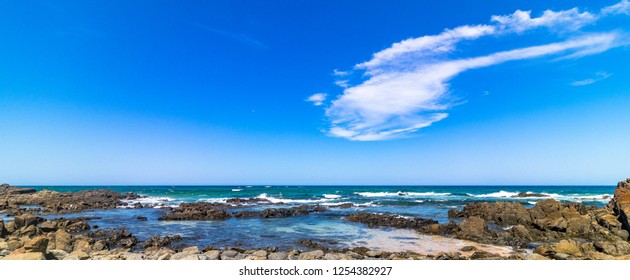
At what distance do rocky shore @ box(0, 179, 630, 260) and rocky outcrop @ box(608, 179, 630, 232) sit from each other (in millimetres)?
41

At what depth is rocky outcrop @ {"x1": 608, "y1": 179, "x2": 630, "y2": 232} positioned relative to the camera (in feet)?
47.5

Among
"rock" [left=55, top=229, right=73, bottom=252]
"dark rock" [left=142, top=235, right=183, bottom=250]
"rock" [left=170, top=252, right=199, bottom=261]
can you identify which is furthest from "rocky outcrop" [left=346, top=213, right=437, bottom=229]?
"rock" [left=55, top=229, right=73, bottom=252]

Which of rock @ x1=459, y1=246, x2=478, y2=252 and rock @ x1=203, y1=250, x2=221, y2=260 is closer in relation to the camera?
rock @ x1=203, y1=250, x2=221, y2=260

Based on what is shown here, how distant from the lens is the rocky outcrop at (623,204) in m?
14.5

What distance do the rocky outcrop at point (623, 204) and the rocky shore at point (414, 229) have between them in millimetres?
41

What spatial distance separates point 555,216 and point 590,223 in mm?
2275

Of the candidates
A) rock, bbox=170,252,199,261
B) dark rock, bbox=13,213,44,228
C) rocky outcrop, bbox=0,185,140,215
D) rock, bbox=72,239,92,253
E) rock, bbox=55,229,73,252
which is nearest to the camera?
rock, bbox=170,252,199,261

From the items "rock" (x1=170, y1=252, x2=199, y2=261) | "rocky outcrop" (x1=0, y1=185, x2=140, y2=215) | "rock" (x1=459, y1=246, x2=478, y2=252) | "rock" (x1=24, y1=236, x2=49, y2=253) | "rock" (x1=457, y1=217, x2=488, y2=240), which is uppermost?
"rock" (x1=24, y1=236, x2=49, y2=253)

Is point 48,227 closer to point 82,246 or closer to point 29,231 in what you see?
point 29,231

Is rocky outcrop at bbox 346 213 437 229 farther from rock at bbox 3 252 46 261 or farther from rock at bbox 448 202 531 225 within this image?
rock at bbox 3 252 46 261

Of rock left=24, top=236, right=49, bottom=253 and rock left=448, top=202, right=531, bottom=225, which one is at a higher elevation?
rock left=24, top=236, right=49, bottom=253

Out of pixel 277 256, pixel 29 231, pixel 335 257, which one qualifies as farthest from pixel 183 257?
pixel 29 231

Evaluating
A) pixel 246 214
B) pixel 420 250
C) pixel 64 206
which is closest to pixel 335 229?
pixel 420 250

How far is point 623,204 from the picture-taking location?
15203 millimetres
